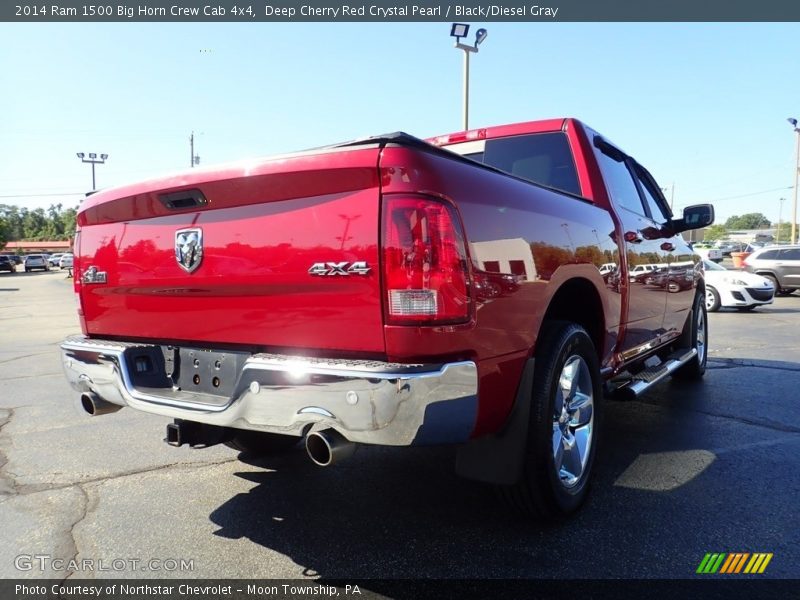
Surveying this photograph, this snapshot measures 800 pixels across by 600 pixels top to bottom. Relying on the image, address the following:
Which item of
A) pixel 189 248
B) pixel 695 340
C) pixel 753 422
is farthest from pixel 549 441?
pixel 695 340

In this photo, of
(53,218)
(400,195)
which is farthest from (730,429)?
(53,218)

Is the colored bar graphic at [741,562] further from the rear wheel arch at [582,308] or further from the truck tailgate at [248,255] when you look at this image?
the truck tailgate at [248,255]

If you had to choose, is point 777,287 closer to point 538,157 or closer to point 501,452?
point 538,157

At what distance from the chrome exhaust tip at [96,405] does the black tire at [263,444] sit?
940 mm

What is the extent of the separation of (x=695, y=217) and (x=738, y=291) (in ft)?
32.9

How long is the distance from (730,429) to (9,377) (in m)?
7.23

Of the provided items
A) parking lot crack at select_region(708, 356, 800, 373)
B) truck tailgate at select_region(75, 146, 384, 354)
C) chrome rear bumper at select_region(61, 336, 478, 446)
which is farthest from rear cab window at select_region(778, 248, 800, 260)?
truck tailgate at select_region(75, 146, 384, 354)

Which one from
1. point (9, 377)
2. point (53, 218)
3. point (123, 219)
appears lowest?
point (9, 377)

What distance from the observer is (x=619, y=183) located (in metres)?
4.03

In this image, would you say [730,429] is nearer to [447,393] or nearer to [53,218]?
[447,393]

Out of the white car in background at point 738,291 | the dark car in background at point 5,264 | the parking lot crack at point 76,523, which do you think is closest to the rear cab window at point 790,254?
the white car in background at point 738,291

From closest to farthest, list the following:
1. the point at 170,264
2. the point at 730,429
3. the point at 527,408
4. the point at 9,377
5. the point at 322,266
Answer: the point at 322,266, the point at 527,408, the point at 170,264, the point at 730,429, the point at 9,377

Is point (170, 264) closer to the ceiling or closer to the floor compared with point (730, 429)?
closer to the ceiling

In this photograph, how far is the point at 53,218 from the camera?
148625 mm
